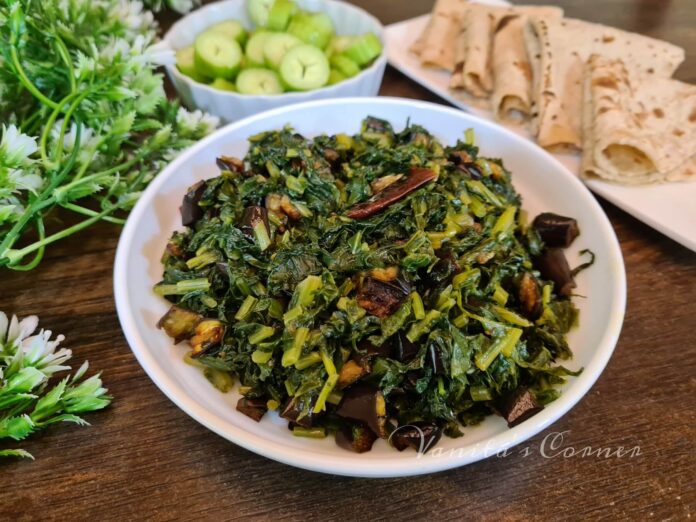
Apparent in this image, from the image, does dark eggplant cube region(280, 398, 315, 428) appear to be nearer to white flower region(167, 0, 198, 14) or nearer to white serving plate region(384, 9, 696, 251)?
white serving plate region(384, 9, 696, 251)

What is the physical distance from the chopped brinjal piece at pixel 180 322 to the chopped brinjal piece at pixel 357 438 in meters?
0.60

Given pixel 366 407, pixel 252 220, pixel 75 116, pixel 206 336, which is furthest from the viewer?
pixel 75 116

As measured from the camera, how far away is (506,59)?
3113 millimetres

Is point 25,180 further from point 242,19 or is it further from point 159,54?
point 242,19

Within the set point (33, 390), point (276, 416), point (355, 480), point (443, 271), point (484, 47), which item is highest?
point (484, 47)

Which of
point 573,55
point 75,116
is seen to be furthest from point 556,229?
point 75,116

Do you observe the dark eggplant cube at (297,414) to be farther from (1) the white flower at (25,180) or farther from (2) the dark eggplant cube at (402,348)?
(1) the white flower at (25,180)

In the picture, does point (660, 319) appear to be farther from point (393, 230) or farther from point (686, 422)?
point (393, 230)

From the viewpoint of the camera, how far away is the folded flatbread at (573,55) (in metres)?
2.90

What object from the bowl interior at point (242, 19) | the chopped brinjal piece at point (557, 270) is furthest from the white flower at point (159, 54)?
the chopped brinjal piece at point (557, 270)

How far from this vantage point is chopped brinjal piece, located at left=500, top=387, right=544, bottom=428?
4.84ft

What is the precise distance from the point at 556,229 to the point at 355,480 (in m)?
1.18

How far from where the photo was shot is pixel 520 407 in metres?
1.49

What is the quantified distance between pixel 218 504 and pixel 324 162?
1.24 m
